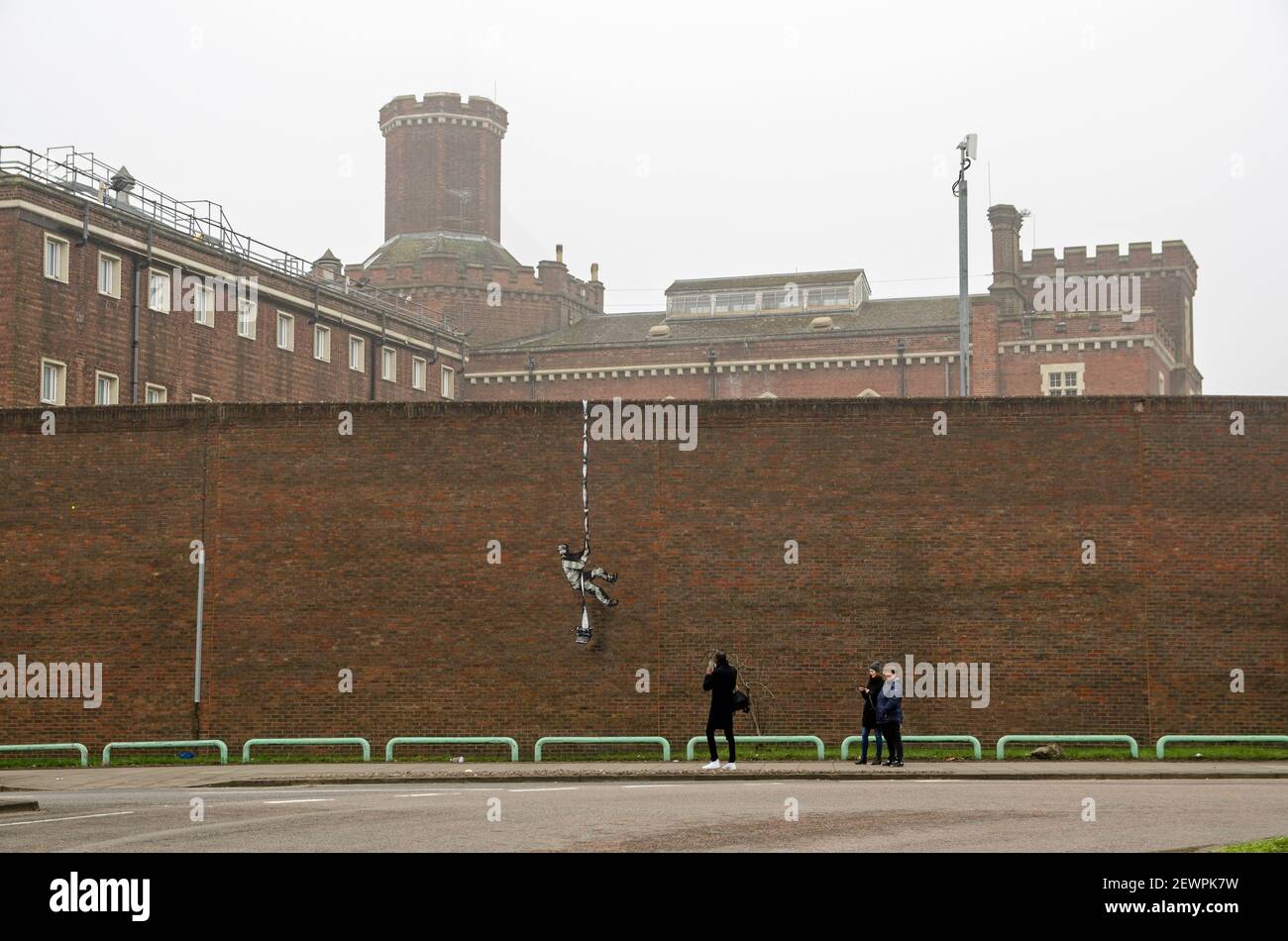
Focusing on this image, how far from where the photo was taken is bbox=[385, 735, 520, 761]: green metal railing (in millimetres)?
26672

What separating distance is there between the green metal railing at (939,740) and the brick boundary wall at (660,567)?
0.61 metres

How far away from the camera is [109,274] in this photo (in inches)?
1802

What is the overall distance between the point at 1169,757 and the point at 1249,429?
6267 mm

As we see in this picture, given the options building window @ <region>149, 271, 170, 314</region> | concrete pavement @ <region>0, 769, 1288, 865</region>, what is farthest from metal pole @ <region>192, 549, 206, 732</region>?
building window @ <region>149, 271, 170, 314</region>

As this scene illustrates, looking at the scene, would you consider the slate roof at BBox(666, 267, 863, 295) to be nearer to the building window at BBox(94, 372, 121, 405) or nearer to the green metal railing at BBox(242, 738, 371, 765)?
the building window at BBox(94, 372, 121, 405)

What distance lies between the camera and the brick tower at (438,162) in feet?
273

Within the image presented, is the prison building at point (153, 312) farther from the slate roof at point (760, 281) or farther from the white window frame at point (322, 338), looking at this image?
the slate roof at point (760, 281)

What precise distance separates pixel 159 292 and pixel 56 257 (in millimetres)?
4295

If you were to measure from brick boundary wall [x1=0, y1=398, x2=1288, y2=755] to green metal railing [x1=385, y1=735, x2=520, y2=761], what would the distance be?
0.53 meters

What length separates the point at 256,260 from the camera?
5278cm

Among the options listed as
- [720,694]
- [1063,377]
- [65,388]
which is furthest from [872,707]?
[1063,377]

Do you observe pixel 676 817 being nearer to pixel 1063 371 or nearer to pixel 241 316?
pixel 241 316

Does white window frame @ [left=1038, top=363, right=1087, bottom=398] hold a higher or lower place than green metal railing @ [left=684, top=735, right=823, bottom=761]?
higher

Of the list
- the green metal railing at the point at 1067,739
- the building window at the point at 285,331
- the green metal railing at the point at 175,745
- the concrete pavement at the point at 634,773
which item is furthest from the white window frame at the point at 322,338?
the green metal railing at the point at 1067,739
